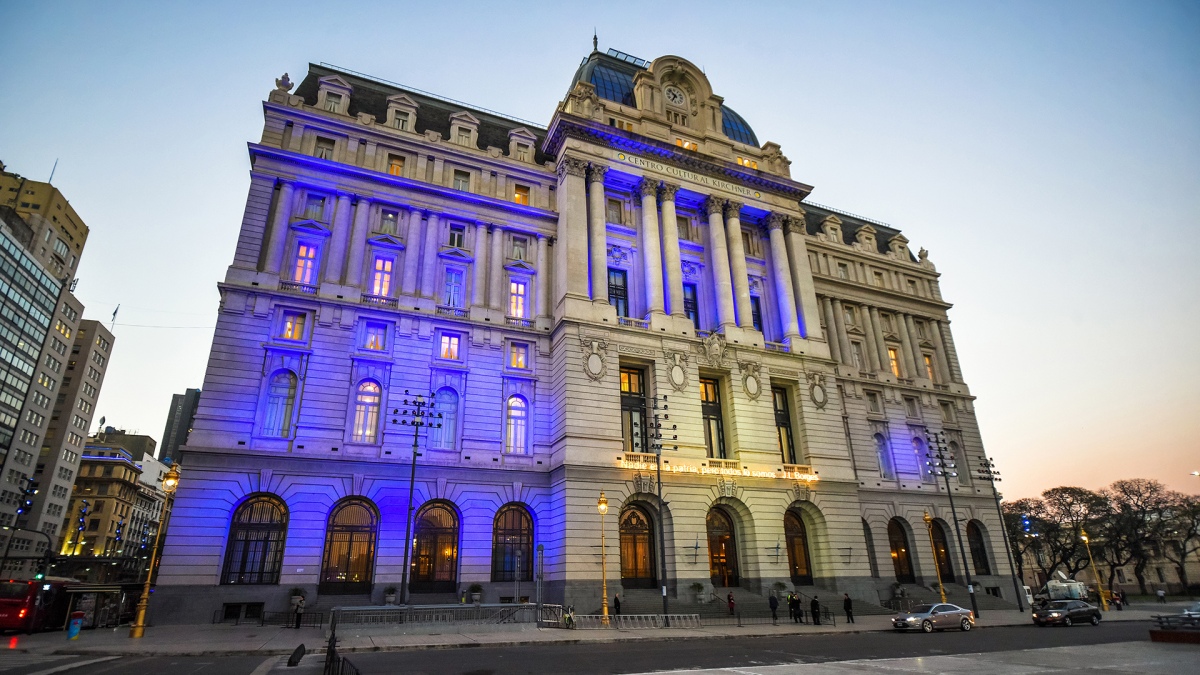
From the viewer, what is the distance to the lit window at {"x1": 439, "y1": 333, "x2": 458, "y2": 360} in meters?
38.5

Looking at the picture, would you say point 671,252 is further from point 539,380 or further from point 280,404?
point 280,404

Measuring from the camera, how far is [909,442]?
172 ft

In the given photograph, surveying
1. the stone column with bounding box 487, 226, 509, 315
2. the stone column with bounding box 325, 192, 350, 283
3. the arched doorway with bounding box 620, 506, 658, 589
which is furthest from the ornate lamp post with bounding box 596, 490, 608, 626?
the stone column with bounding box 325, 192, 350, 283

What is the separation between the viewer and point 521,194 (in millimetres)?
45688

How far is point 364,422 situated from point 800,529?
29431 mm

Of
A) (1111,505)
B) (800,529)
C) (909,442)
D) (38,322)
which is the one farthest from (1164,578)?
(38,322)

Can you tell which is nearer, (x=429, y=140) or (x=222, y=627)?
(x=222, y=627)

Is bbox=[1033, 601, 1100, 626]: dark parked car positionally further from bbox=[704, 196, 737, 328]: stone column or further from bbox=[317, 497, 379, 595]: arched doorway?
bbox=[317, 497, 379, 595]: arched doorway

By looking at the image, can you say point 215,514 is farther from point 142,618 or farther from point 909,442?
point 909,442

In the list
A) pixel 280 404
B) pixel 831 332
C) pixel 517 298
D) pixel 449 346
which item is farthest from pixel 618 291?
pixel 280 404

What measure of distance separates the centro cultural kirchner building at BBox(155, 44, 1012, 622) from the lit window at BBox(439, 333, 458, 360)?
99 millimetres

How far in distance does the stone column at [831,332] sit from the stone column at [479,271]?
30376 millimetres

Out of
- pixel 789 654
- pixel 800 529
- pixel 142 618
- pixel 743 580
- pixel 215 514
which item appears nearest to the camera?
pixel 789 654

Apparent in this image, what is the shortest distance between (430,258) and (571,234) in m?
9.57
